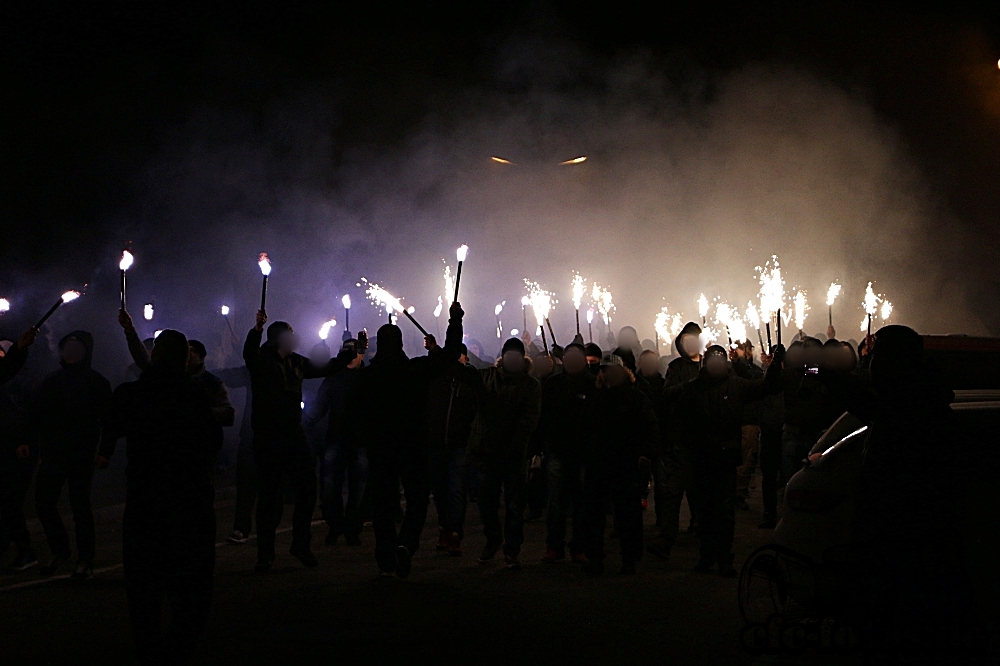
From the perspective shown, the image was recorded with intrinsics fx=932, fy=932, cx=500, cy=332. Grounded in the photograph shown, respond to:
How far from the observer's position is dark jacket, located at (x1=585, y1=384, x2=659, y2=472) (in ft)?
25.3

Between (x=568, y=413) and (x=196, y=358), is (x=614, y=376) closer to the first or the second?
(x=568, y=413)

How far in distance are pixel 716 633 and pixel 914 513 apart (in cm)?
190

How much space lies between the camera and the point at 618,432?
7695 millimetres

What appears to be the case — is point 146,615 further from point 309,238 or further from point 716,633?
point 309,238

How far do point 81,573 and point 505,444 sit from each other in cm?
347

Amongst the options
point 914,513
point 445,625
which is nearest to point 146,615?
point 445,625

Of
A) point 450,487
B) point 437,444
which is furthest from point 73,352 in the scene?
point 450,487

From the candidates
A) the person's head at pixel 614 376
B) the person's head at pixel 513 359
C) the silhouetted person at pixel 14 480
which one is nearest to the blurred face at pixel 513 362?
the person's head at pixel 513 359

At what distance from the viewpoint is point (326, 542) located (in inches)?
362

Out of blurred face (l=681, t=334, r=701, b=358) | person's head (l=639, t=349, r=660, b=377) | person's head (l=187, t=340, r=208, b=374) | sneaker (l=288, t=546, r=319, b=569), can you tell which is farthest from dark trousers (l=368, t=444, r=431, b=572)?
person's head (l=639, t=349, r=660, b=377)

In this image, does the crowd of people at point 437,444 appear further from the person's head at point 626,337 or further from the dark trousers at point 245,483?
the person's head at point 626,337

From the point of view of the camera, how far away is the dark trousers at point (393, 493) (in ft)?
22.9

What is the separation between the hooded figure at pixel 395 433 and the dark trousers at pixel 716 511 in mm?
2306

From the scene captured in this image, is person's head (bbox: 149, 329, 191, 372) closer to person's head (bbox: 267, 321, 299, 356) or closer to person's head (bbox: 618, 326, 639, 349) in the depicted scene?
person's head (bbox: 267, 321, 299, 356)
